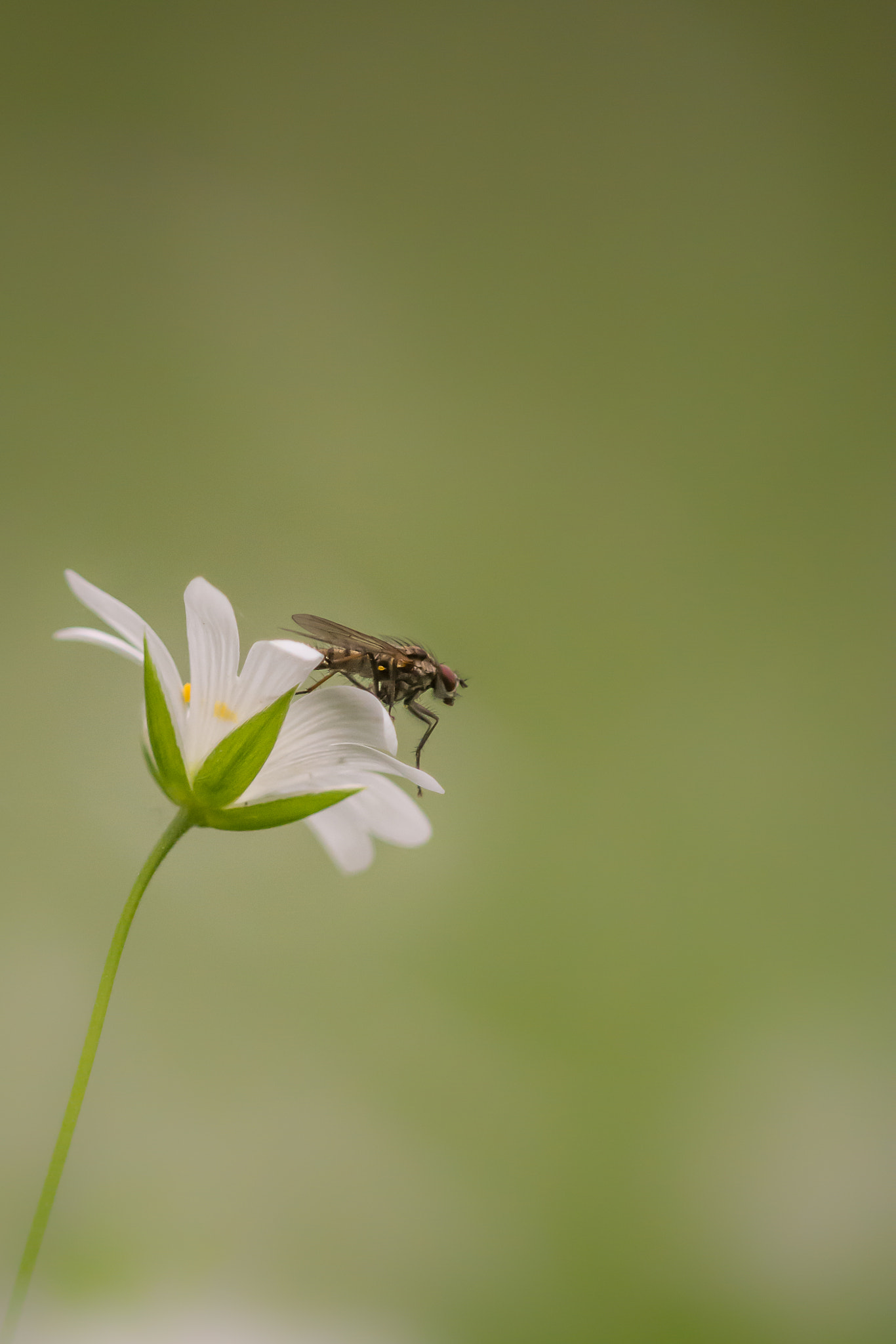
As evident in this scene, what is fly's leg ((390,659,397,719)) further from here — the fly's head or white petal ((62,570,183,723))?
white petal ((62,570,183,723))

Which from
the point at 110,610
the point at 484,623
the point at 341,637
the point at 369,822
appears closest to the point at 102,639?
the point at 110,610

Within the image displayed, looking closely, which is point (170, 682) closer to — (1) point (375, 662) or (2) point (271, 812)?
(2) point (271, 812)

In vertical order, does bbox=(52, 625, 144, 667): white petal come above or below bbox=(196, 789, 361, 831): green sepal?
above

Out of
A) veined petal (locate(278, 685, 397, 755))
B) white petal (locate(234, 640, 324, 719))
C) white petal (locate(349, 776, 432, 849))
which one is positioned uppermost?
white petal (locate(234, 640, 324, 719))

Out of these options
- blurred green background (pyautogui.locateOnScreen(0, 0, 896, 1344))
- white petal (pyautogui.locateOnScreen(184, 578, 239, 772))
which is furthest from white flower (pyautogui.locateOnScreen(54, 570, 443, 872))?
blurred green background (pyautogui.locateOnScreen(0, 0, 896, 1344))

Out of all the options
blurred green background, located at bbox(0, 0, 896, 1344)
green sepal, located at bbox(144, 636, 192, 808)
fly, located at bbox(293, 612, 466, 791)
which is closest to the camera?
green sepal, located at bbox(144, 636, 192, 808)

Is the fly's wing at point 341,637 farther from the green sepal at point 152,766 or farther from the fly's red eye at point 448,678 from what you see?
the green sepal at point 152,766

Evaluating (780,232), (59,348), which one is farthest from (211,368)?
(780,232)

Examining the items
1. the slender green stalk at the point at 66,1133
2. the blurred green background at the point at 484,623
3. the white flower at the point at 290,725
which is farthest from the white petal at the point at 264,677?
the blurred green background at the point at 484,623
